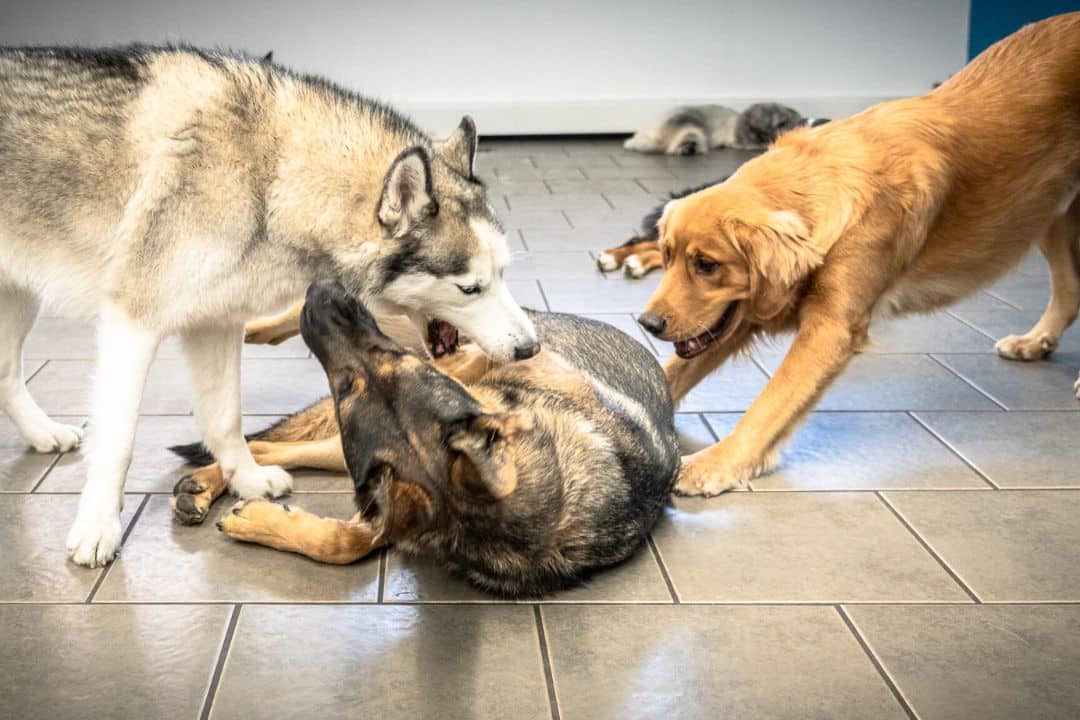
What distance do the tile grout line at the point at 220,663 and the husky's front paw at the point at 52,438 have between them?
1.13m

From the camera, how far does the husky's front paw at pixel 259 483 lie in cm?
304

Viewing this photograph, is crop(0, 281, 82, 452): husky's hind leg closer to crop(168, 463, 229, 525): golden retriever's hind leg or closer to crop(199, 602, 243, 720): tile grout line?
crop(168, 463, 229, 525): golden retriever's hind leg

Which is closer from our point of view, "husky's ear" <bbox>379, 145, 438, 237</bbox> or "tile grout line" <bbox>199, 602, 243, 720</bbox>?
"tile grout line" <bbox>199, 602, 243, 720</bbox>

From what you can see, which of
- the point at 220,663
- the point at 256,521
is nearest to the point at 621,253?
the point at 256,521

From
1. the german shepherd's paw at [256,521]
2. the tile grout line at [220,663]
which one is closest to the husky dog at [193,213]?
the german shepherd's paw at [256,521]

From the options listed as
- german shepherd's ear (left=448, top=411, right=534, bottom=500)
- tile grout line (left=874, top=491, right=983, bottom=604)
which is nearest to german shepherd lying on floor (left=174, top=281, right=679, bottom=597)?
german shepherd's ear (left=448, top=411, right=534, bottom=500)

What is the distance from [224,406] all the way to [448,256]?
799mm

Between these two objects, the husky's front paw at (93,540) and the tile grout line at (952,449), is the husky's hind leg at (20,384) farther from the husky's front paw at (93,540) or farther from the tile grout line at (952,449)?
the tile grout line at (952,449)

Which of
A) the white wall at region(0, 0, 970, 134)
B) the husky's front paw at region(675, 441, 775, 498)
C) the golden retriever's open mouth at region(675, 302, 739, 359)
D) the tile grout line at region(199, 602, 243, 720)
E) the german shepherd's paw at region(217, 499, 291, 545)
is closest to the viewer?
the tile grout line at region(199, 602, 243, 720)

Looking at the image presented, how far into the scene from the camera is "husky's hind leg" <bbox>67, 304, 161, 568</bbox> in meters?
2.67

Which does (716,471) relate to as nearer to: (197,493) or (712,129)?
(197,493)

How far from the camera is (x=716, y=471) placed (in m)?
3.26

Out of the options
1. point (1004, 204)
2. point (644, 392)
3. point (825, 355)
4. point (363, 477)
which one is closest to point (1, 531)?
point (363, 477)

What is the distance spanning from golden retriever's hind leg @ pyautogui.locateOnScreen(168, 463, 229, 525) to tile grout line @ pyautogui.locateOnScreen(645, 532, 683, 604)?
3.92 ft
